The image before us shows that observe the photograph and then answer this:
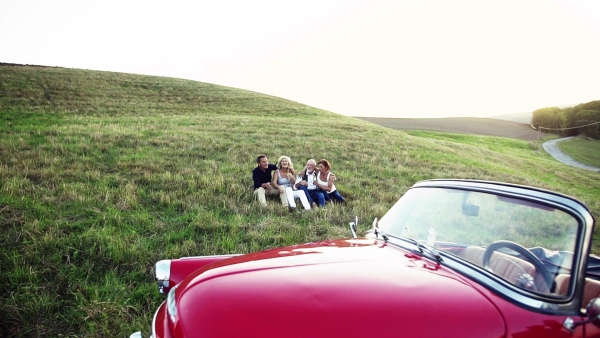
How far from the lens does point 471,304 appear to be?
181cm

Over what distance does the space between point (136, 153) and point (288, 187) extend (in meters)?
4.86

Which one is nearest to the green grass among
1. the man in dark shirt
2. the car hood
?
the man in dark shirt

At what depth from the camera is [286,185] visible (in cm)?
788

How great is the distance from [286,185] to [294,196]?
366 millimetres

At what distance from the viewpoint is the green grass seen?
111 feet

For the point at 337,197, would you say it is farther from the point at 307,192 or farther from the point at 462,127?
the point at 462,127

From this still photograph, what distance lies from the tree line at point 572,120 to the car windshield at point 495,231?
6160 cm

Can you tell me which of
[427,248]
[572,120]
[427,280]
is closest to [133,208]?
[427,248]

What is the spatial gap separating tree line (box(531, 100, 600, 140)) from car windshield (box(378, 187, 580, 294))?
61.6 metres

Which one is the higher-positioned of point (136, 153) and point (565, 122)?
point (565, 122)

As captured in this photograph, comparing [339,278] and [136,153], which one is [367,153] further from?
[339,278]

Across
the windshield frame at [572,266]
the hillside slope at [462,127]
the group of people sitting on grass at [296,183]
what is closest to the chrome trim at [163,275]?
the windshield frame at [572,266]

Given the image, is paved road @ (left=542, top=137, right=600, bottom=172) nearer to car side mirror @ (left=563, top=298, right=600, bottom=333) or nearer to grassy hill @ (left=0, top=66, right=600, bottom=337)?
grassy hill @ (left=0, top=66, right=600, bottom=337)

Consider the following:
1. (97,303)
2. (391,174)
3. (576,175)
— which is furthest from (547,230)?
(576,175)
